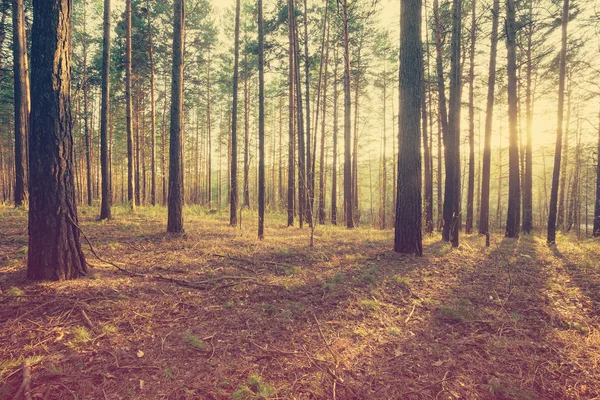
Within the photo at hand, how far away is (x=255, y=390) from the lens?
228 cm

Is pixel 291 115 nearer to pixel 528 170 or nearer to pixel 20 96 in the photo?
pixel 20 96

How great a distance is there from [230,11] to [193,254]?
20.5m

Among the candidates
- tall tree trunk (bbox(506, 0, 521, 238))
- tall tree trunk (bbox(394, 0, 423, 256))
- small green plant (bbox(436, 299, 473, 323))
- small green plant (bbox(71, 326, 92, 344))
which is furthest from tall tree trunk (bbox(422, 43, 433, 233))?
small green plant (bbox(71, 326, 92, 344))

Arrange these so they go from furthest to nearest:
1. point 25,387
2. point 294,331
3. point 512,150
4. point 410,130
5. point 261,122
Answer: point 512,150
point 261,122
point 410,130
point 294,331
point 25,387

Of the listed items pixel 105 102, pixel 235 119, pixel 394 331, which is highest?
pixel 105 102

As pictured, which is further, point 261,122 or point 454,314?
point 261,122

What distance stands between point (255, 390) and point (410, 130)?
252 inches

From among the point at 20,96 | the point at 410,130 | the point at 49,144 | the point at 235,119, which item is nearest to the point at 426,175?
the point at 410,130

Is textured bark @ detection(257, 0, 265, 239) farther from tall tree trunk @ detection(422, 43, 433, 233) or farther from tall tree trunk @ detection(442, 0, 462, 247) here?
tall tree trunk @ detection(422, 43, 433, 233)

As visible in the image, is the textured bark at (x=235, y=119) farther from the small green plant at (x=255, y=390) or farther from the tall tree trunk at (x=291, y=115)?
the small green plant at (x=255, y=390)

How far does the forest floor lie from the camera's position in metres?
2.31

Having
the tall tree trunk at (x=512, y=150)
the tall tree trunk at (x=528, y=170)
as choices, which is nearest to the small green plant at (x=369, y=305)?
the tall tree trunk at (x=512, y=150)

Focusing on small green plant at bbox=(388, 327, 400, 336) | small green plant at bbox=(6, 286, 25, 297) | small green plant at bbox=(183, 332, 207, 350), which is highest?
small green plant at bbox=(6, 286, 25, 297)

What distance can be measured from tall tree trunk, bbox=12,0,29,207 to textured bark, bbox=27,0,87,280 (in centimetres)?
1007
